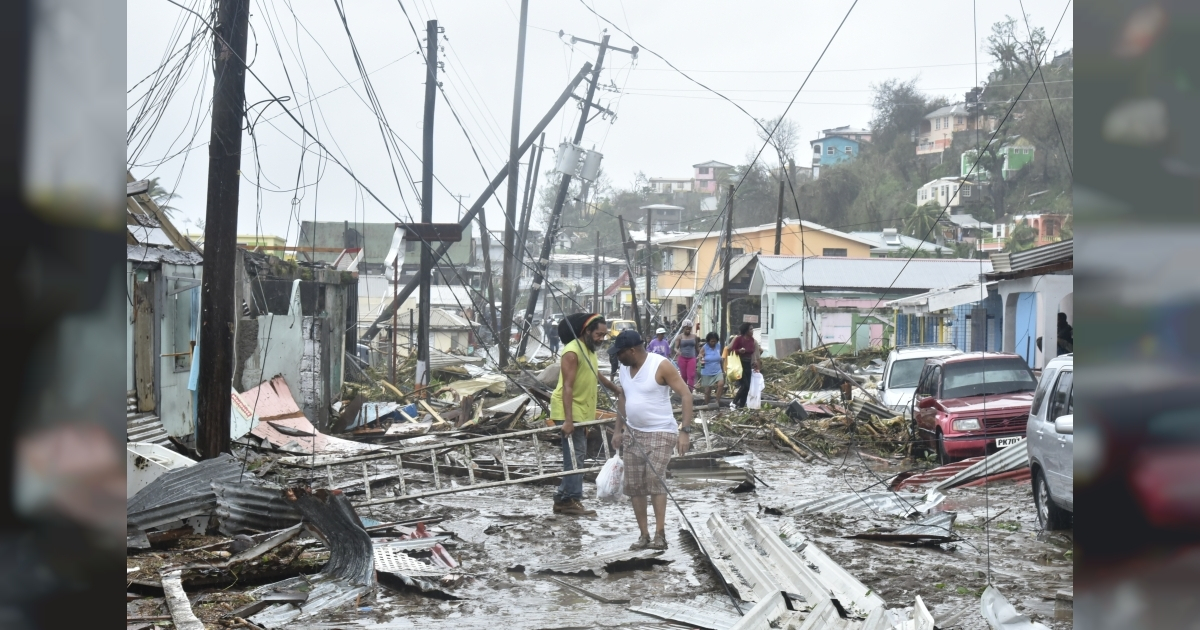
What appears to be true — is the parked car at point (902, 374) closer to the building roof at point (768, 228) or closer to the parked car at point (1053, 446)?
the parked car at point (1053, 446)

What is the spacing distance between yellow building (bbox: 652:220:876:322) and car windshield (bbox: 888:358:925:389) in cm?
3018

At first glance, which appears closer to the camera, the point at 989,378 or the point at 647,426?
the point at 647,426

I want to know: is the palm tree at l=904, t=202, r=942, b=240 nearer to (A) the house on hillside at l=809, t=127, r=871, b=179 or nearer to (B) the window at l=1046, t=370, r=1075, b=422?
(A) the house on hillside at l=809, t=127, r=871, b=179

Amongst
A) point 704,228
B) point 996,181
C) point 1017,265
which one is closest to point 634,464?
point 1017,265

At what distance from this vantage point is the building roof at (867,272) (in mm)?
40438

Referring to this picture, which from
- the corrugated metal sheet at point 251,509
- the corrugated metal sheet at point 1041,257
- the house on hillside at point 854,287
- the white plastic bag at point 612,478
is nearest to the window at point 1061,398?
the white plastic bag at point 612,478

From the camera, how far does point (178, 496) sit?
28.1ft

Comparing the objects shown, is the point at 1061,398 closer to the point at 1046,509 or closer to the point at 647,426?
the point at 1046,509

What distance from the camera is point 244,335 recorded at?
666 inches

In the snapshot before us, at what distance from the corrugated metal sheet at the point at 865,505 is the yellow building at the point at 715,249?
126 ft

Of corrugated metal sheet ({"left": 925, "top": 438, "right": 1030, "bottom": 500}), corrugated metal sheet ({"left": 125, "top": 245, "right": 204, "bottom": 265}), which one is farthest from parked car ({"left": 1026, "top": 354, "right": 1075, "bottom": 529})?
corrugated metal sheet ({"left": 125, "top": 245, "right": 204, "bottom": 265})
